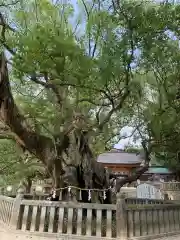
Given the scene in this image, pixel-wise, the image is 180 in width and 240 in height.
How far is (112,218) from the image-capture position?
19.5 ft

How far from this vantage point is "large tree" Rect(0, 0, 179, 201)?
252 inches

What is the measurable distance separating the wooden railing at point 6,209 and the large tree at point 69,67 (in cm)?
145

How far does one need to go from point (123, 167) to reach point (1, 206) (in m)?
17.5

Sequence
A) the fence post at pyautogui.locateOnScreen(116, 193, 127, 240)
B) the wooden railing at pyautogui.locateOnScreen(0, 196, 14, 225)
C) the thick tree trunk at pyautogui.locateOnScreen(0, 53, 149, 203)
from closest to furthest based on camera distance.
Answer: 1. the fence post at pyautogui.locateOnScreen(116, 193, 127, 240)
2. the wooden railing at pyautogui.locateOnScreen(0, 196, 14, 225)
3. the thick tree trunk at pyautogui.locateOnScreen(0, 53, 149, 203)

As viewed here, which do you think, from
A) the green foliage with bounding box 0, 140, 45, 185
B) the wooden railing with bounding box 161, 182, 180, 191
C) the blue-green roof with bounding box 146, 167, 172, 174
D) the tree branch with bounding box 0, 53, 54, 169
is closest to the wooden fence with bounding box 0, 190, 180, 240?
the tree branch with bounding box 0, 53, 54, 169

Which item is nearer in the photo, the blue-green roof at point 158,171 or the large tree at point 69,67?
the large tree at point 69,67

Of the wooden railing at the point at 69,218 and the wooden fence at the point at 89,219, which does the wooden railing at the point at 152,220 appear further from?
the wooden railing at the point at 69,218

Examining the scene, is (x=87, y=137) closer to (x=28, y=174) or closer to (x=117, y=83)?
(x=117, y=83)

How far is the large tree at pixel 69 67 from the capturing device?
21.0ft

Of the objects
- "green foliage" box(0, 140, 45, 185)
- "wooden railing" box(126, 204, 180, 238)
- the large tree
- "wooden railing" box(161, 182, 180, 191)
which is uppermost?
the large tree

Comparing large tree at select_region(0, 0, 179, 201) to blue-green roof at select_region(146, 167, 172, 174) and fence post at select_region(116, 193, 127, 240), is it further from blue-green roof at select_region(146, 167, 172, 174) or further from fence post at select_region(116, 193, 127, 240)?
blue-green roof at select_region(146, 167, 172, 174)

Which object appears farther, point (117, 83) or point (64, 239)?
point (117, 83)

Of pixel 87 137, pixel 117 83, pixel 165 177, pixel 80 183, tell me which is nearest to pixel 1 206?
pixel 80 183

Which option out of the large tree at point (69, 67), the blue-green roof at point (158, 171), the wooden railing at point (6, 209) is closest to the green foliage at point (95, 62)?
the large tree at point (69, 67)
